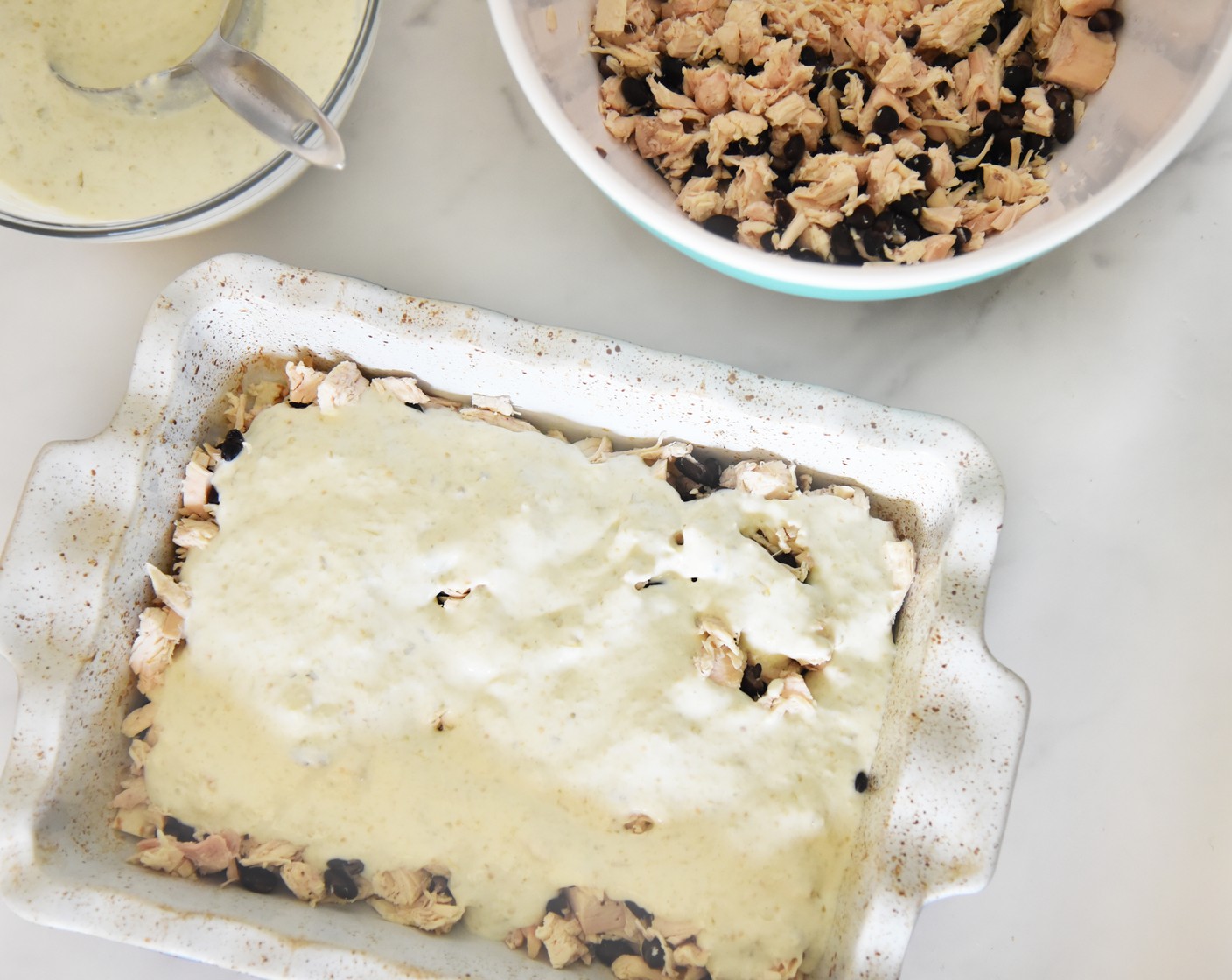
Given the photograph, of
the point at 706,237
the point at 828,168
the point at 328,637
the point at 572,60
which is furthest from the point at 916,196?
the point at 328,637

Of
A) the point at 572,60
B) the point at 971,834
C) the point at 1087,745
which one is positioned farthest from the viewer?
the point at 1087,745

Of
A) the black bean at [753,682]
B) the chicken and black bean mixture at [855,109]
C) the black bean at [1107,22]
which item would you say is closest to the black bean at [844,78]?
the chicken and black bean mixture at [855,109]

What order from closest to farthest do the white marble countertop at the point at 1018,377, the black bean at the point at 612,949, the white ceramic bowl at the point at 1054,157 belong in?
the white ceramic bowl at the point at 1054,157, the black bean at the point at 612,949, the white marble countertop at the point at 1018,377

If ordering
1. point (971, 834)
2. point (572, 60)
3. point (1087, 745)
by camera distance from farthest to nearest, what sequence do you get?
point (1087, 745) → point (572, 60) → point (971, 834)

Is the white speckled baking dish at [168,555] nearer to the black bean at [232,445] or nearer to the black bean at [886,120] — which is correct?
the black bean at [232,445]

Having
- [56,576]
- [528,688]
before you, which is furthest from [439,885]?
[56,576]

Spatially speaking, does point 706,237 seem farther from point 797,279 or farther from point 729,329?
point 729,329

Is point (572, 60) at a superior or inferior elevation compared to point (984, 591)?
superior
